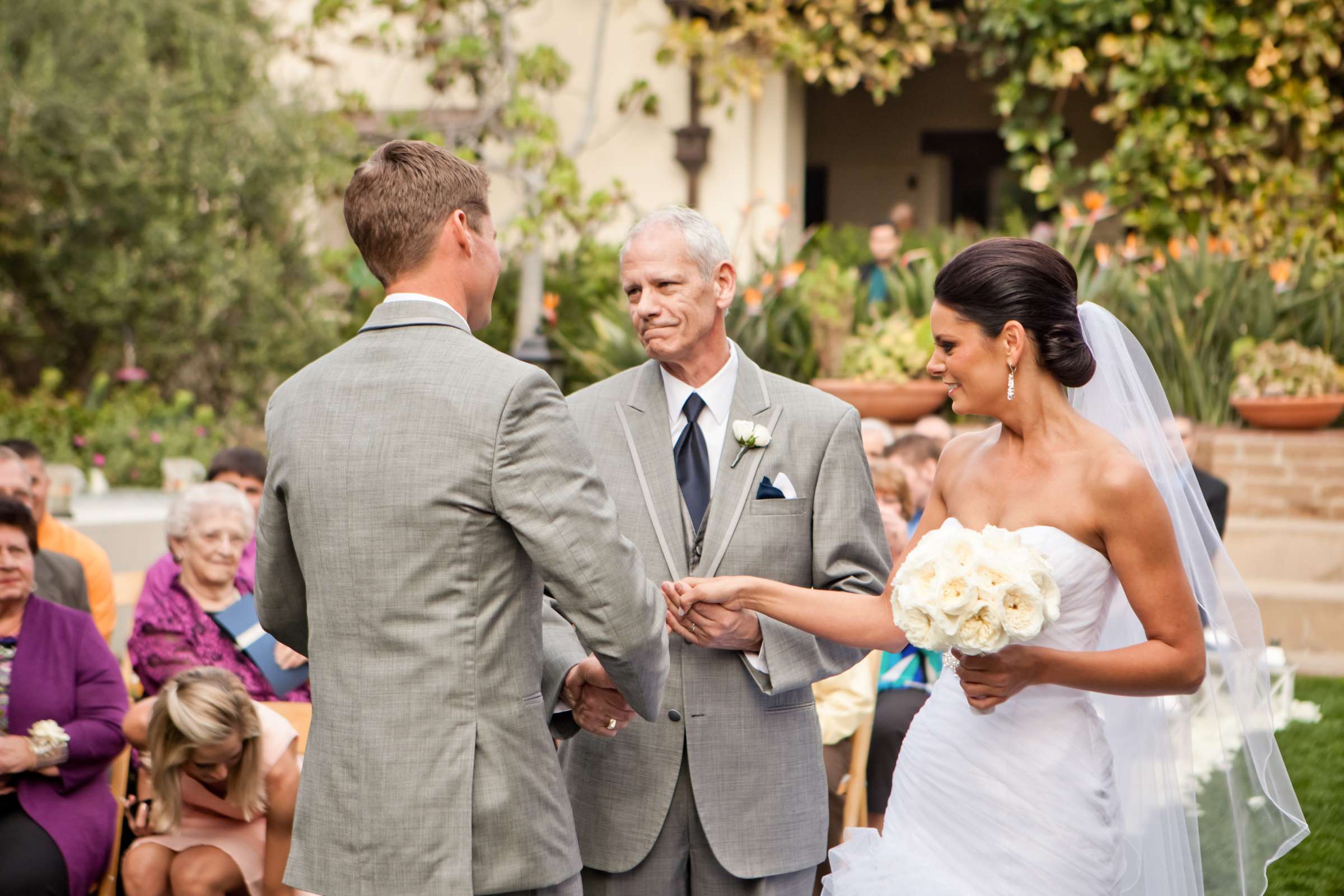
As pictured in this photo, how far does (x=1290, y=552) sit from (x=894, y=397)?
258cm

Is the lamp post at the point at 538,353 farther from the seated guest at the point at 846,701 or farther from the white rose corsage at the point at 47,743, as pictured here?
the white rose corsage at the point at 47,743

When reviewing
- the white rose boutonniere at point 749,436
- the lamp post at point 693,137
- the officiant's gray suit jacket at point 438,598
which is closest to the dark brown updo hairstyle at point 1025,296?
the white rose boutonniere at point 749,436

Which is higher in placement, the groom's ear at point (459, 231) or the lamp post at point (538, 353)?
the groom's ear at point (459, 231)

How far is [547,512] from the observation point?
2281mm

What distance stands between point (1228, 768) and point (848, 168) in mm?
12957

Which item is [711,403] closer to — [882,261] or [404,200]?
[404,200]

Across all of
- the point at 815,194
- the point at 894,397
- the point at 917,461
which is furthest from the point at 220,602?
the point at 815,194

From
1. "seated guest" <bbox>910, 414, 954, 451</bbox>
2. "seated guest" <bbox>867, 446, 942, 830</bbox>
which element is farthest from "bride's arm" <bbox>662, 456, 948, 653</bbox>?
"seated guest" <bbox>910, 414, 954, 451</bbox>

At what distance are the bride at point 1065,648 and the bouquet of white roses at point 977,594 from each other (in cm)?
12

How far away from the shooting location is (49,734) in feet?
13.6

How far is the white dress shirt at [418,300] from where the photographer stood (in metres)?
2.44

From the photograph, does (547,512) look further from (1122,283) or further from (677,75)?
(677,75)

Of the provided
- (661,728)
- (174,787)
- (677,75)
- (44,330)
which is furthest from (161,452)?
(661,728)

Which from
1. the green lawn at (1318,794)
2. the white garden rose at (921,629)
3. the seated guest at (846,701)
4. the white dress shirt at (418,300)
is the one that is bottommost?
the green lawn at (1318,794)
